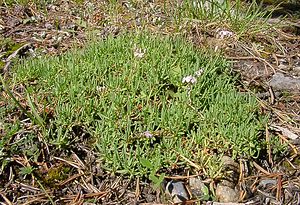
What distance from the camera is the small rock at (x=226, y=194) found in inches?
102

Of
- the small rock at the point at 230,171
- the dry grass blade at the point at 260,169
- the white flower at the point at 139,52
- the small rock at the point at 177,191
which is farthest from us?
the white flower at the point at 139,52

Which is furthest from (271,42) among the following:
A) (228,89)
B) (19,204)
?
(19,204)

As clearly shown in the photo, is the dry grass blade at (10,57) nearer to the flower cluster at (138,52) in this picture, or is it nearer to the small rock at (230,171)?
the flower cluster at (138,52)

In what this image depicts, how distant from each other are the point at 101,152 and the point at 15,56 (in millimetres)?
1442

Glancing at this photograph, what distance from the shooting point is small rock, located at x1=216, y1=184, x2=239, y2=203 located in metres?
2.60

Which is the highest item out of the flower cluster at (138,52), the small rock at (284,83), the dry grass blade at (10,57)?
the flower cluster at (138,52)

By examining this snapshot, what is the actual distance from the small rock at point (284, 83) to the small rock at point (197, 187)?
1243mm

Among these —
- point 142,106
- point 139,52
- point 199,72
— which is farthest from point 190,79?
point 139,52

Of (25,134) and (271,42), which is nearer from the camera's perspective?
(25,134)

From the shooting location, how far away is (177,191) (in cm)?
260

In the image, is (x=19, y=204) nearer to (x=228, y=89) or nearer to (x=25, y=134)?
(x=25, y=134)

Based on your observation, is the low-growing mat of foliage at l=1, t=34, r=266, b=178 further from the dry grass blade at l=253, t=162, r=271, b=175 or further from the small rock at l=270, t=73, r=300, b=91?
the small rock at l=270, t=73, r=300, b=91

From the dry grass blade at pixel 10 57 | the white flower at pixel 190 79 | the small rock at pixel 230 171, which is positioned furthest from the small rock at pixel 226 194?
the dry grass blade at pixel 10 57

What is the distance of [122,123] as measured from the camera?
2.85 m
